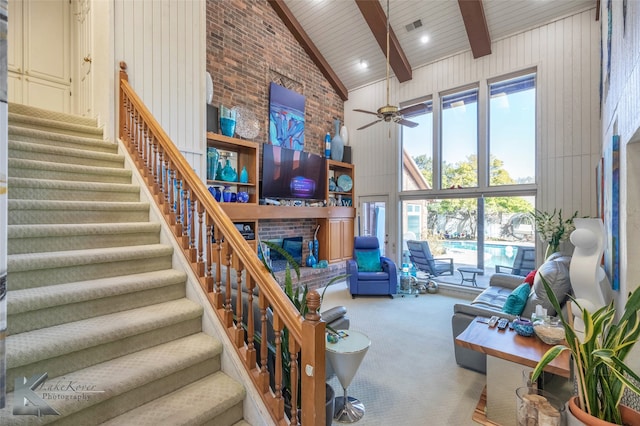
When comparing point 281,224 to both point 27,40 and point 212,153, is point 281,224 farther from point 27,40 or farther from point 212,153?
point 27,40

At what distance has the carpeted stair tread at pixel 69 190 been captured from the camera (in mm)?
2107

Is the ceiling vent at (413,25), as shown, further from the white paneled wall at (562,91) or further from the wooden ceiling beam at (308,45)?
the wooden ceiling beam at (308,45)

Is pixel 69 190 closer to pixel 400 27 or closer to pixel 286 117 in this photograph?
pixel 286 117

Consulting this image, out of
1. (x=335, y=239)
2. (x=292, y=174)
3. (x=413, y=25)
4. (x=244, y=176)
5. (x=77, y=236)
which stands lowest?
(x=335, y=239)

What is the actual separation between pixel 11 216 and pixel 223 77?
3.83m

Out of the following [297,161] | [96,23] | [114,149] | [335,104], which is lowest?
[114,149]

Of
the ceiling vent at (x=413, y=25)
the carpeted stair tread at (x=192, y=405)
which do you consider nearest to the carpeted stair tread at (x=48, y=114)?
the carpeted stair tread at (x=192, y=405)

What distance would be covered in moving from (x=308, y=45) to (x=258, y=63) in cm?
136

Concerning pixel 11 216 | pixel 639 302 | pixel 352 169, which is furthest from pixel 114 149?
pixel 352 169

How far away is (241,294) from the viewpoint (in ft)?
6.03

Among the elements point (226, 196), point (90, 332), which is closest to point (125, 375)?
point (90, 332)

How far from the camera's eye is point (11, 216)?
196cm

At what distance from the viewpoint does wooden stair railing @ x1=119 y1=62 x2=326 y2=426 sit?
54.9 inches

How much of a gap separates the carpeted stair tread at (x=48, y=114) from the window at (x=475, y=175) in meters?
5.28
